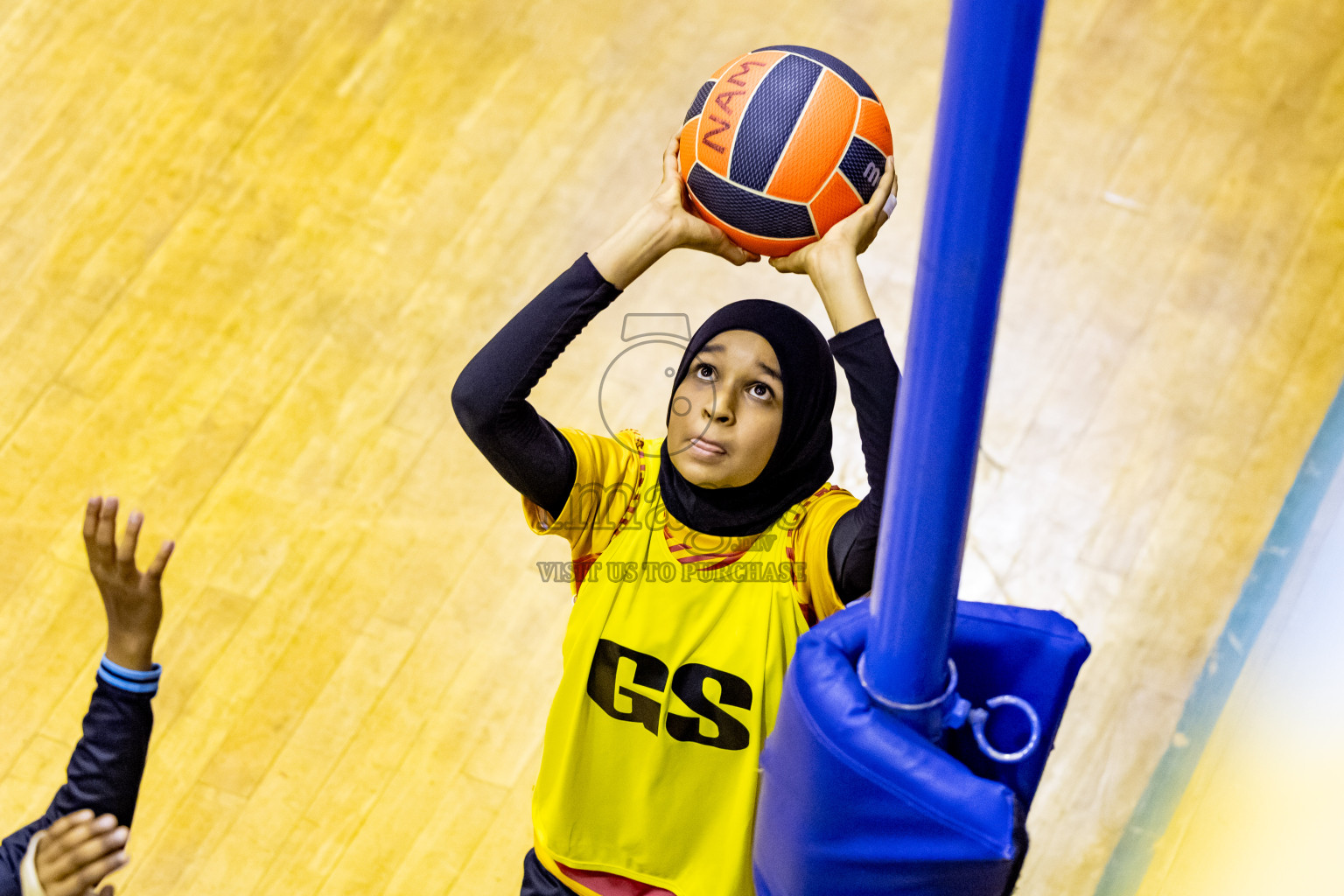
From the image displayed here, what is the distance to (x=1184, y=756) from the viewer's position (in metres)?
2.62

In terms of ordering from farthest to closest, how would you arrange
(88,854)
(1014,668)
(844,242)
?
(844,242), (88,854), (1014,668)

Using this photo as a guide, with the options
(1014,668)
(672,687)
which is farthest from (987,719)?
(672,687)

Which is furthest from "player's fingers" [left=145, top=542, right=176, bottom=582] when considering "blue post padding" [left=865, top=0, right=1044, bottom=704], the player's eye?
"blue post padding" [left=865, top=0, right=1044, bottom=704]

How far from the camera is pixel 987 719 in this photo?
109 centimetres

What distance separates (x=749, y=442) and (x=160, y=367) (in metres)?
2.36

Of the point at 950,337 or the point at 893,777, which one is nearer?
the point at 950,337

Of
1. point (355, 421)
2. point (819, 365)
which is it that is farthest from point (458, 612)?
point (819, 365)

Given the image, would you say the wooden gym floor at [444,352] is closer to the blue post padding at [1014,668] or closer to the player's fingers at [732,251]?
the player's fingers at [732,251]

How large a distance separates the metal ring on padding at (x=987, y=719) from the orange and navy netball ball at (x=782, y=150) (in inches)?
34.0

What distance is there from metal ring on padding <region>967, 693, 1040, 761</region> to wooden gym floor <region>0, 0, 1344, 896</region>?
6.55 feet

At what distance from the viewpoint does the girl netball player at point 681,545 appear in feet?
5.57

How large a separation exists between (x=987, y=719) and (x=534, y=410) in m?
0.80

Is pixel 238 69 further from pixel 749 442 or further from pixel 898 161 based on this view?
pixel 749 442

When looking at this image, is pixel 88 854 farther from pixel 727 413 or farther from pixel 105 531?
pixel 727 413
